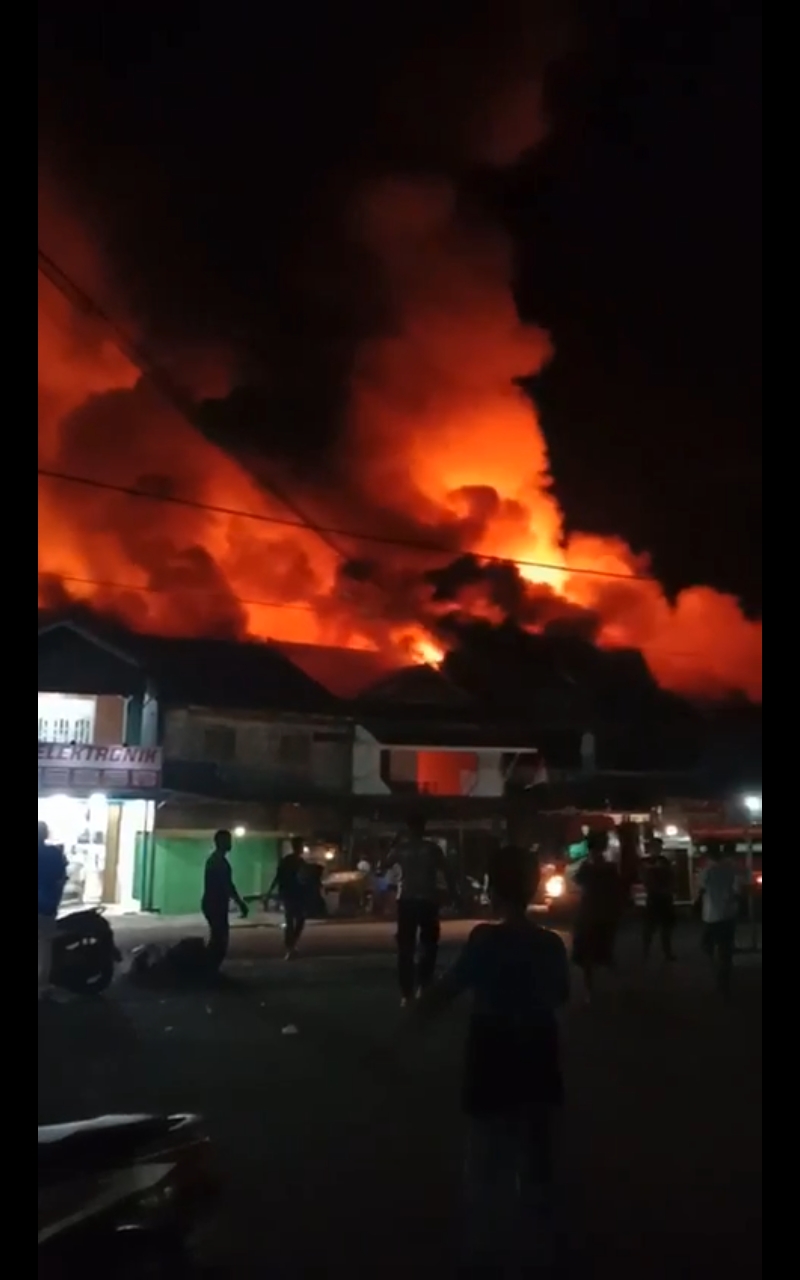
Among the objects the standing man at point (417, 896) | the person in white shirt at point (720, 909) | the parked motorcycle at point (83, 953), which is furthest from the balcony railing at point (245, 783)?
the person in white shirt at point (720, 909)

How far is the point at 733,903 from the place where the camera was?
1.86m

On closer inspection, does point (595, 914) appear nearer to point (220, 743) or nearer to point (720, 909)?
point (720, 909)

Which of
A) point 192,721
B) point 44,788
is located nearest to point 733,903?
point 192,721

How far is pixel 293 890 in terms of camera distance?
5.58ft

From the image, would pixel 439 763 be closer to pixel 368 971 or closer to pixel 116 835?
pixel 368 971

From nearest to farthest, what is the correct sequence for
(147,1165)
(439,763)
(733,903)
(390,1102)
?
1. (147,1165)
2. (390,1102)
3. (439,763)
4. (733,903)

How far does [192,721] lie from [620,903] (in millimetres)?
813

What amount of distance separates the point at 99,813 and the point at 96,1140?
1.64 ft

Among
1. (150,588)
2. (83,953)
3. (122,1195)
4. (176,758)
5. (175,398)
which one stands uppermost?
(175,398)

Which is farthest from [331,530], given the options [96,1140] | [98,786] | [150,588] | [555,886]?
[96,1140]

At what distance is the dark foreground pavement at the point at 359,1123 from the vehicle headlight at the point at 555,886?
19cm

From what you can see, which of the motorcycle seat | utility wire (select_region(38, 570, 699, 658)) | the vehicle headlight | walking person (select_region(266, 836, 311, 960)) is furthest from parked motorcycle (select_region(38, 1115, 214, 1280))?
utility wire (select_region(38, 570, 699, 658))

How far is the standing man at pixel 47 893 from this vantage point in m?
1.62

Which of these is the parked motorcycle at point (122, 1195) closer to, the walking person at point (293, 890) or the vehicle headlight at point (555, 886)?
the walking person at point (293, 890)
